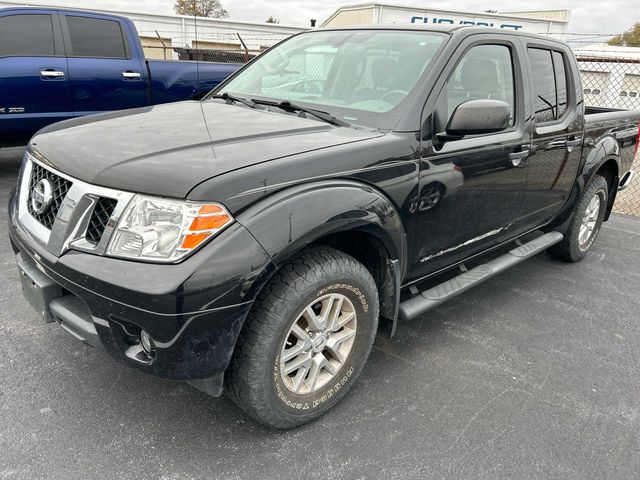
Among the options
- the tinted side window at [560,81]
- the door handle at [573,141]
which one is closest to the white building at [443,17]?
the tinted side window at [560,81]

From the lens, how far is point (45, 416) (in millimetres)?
2334

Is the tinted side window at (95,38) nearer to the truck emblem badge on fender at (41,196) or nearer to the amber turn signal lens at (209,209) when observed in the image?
the truck emblem badge on fender at (41,196)

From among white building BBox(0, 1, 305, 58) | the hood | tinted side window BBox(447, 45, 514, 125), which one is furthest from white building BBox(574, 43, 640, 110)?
the hood

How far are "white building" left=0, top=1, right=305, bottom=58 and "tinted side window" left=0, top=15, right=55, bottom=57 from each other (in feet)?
50.6

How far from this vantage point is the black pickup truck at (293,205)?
186cm

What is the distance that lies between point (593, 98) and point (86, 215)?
801 inches

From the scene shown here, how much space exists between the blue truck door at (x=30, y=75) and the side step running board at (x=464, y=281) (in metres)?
4.92

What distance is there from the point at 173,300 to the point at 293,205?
59cm

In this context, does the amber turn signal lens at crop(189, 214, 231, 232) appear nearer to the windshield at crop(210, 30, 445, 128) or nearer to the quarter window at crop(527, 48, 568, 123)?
the windshield at crop(210, 30, 445, 128)

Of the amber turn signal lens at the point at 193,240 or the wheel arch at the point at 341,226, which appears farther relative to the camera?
the wheel arch at the point at 341,226

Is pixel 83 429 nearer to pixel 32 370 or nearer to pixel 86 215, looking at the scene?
pixel 32 370

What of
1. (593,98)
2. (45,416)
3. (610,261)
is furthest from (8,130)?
(593,98)

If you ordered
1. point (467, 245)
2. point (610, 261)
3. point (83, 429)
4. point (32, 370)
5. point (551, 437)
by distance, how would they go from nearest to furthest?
point (83, 429) → point (551, 437) → point (32, 370) → point (467, 245) → point (610, 261)

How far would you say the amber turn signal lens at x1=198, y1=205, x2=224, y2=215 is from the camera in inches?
72.5
